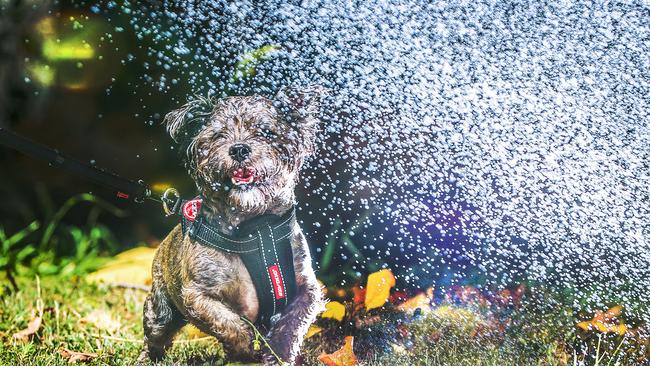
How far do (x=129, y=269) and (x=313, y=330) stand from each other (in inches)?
43.1

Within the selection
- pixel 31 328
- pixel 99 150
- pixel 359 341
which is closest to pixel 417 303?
pixel 359 341

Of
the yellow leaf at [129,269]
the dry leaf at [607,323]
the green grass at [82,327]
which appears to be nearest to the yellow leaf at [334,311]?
the green grass at [82,327]

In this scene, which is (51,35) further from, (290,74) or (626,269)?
(626,269)

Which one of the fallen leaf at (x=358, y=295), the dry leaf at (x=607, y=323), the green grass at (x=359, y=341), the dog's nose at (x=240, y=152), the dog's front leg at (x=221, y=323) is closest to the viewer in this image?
the dog's nose at (x=240, y=152)

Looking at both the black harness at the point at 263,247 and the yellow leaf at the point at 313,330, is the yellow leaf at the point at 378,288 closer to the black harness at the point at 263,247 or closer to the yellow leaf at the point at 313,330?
the yellow leaf at the point at 313,330

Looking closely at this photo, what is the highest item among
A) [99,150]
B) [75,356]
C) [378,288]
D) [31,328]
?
[99,150]

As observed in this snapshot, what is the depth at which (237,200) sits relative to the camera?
1873 millimetres

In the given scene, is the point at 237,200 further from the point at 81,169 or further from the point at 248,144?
the point at 81,169

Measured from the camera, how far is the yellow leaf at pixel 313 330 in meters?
2.08

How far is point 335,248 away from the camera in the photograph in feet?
7.10

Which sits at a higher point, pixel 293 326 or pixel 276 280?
pixel 276 280

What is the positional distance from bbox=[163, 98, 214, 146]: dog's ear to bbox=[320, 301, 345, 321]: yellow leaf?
855 mm

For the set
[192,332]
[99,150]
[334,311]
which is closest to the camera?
[192,332]

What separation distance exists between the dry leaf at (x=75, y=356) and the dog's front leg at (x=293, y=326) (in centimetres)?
75
